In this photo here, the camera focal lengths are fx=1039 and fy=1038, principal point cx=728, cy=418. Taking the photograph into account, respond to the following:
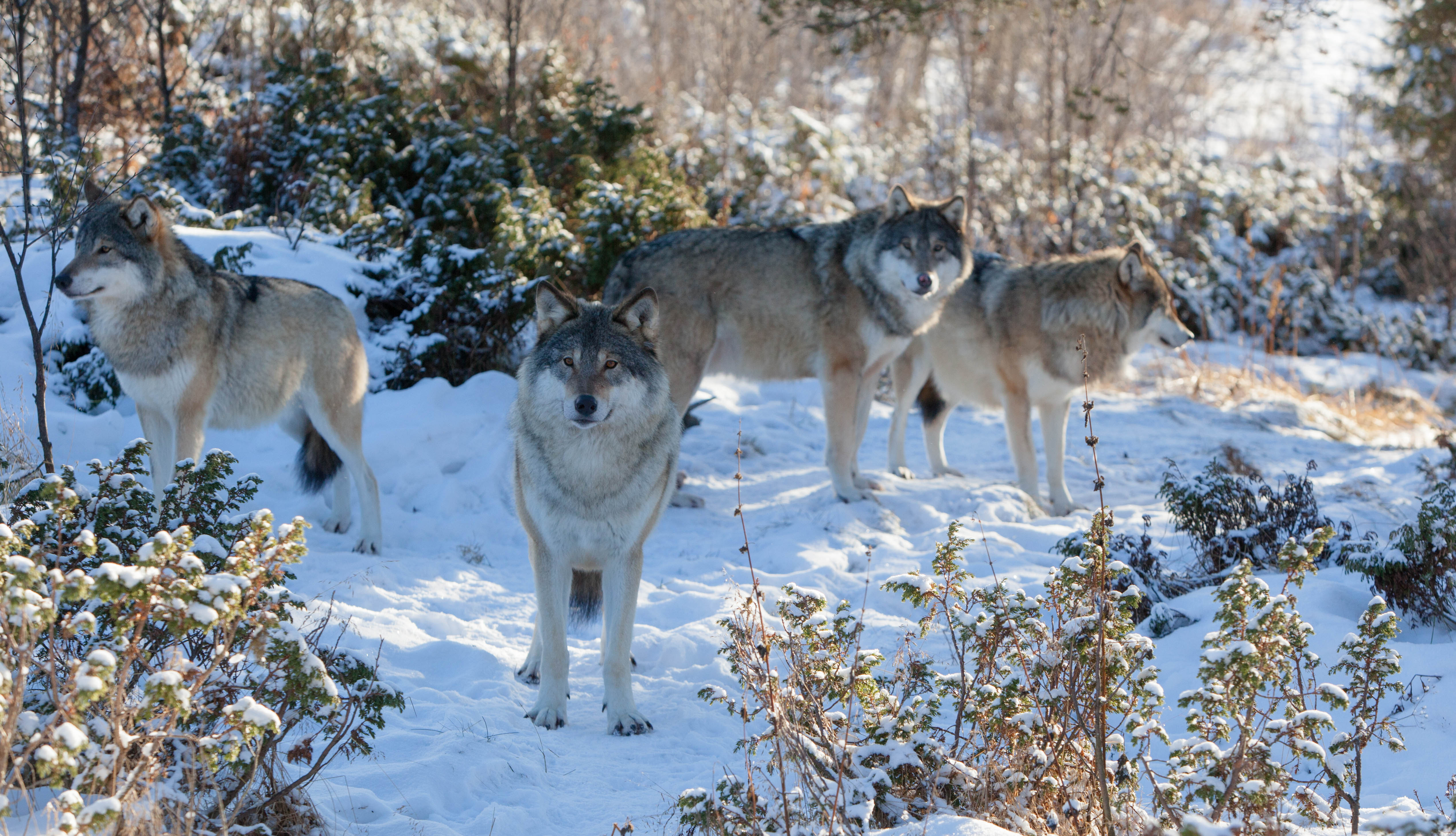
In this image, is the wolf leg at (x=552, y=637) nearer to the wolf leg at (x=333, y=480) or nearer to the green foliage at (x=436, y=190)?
the wolf leg at (x=333, y=480)

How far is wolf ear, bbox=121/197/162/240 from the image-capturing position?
5.20 metres

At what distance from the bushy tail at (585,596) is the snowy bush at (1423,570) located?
3341mm

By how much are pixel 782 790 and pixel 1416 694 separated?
284 centimetres

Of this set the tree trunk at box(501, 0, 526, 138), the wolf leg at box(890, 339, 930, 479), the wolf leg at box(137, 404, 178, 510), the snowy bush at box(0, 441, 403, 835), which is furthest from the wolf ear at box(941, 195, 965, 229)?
the tree trunk at box(501, 0, 526, 138)

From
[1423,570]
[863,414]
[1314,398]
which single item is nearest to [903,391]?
[863,414]

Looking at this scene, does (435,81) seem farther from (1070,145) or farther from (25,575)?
(25,575)

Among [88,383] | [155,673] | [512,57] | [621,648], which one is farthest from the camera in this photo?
[512,57]

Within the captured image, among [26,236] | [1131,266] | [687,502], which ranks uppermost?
[1131,266]

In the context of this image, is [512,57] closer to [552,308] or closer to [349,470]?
[349,470]

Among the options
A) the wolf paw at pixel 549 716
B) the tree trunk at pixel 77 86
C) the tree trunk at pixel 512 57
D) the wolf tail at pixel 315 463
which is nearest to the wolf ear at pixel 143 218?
the wolf tail at pixel 315 463

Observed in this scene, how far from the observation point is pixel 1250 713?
2617 mm

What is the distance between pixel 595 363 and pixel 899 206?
3646 millimetres

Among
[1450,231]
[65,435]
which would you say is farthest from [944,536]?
[1450,231]

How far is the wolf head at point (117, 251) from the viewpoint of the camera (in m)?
5.03
